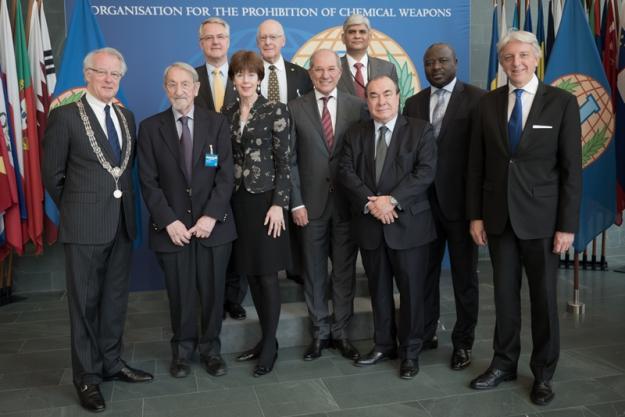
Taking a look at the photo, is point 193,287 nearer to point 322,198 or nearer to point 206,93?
point 322,198

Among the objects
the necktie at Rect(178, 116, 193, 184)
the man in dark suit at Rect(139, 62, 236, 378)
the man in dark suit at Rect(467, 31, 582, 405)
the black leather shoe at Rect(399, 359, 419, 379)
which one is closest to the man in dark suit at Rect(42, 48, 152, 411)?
the man in dark suit at Rect(139, 62, 236, 378)

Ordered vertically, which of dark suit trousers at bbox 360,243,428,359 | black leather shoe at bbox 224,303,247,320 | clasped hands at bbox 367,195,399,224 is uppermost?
clasped hands at bbox 367,195,399,224

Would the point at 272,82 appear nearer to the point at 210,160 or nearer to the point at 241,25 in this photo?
the point at 210,160

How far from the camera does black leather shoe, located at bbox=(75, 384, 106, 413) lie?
2.78m

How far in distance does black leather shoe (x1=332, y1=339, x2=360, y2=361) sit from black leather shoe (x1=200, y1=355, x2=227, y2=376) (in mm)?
687

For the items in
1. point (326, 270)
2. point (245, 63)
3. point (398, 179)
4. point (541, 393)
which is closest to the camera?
point (541, 393)

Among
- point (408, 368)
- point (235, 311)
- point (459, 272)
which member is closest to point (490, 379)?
point (408, 368)

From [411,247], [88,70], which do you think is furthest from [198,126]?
[411,247]

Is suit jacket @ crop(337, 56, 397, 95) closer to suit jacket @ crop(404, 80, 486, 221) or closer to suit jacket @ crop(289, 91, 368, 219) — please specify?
suit jacket @ crop(289, 91, 368, 219)

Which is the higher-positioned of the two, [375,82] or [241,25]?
[241,25]

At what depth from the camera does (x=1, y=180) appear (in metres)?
4.28

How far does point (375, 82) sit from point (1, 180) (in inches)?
115

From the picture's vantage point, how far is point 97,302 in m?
2.94

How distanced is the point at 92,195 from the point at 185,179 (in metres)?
0.44
